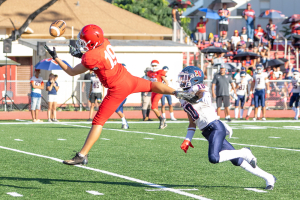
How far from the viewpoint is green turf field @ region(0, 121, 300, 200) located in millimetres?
6004

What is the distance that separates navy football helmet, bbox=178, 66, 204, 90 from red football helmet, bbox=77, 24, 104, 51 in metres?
1.08

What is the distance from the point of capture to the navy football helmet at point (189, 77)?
623 cm

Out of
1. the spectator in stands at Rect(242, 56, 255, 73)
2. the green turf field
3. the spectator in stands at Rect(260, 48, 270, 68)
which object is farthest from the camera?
the spectator in stands at Rect(260, 48, 270, 68)

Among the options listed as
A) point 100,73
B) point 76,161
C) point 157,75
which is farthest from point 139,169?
point 157,75

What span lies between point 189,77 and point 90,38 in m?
1.28

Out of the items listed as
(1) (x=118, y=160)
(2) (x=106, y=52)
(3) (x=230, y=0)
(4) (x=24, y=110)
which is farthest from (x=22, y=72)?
(2) (x=106, y=52)

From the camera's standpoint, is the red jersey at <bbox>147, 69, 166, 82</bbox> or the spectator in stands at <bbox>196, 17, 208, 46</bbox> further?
the spectator in stands at <bbox>196, 17, 208, 46</bbox>

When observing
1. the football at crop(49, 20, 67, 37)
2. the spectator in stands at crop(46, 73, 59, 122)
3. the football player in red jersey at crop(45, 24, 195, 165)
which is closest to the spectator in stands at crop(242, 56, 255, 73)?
the spectator in stands at crop(46, 73, 59, 122)

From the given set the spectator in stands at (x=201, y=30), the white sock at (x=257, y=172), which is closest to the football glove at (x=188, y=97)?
the white sock at (x=257, y=172)

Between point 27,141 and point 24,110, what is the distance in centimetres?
1164

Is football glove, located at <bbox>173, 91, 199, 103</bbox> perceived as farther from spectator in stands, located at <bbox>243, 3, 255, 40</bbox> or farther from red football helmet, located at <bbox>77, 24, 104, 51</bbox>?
spectator in stands, located at <bbox>243, 3, 255, 40</bbox>

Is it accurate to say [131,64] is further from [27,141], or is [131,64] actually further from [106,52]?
[106,52]

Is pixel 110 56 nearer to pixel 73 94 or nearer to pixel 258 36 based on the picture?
pixel 73 94

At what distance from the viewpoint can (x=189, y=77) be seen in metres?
6.25
